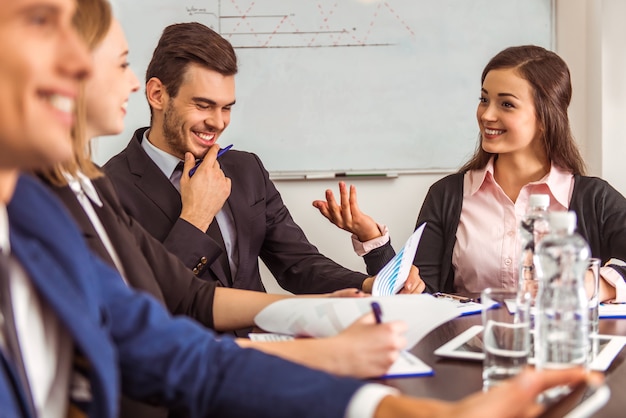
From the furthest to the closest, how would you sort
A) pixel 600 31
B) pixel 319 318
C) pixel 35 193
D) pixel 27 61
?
pixel 600 31 < pixel 319 318 < pixel 35 193 < pixel 27 61

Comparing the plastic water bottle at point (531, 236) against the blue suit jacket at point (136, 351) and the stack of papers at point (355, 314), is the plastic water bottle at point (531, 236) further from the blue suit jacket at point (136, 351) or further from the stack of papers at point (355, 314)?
the blue suit jacket at point (136, 351)

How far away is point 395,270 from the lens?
1564 mm

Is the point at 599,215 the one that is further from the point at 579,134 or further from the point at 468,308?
the point at 579,134

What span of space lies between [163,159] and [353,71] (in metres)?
1.04

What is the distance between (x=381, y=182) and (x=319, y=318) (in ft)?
5.94

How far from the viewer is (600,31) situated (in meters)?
2.93

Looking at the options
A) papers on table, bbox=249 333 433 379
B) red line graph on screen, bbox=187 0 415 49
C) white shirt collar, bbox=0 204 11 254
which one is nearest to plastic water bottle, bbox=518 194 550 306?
papers on table, bbox=249 333 433 379

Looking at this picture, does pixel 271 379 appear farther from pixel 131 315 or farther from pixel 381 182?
pixel 381 182

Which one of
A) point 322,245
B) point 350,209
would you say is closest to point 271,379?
point 350,209

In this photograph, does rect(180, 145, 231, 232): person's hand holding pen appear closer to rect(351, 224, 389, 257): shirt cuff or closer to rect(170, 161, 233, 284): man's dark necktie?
rect(170, 161, 233, 284): man's dark necktie

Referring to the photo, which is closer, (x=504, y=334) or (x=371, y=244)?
(x=504, y=334)

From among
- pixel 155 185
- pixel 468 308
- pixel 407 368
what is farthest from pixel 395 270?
pixel 155 185

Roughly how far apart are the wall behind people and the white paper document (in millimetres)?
1674

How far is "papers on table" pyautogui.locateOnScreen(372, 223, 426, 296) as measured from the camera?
4.98 ft
